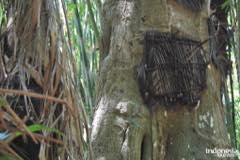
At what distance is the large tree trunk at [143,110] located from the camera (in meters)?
1.58

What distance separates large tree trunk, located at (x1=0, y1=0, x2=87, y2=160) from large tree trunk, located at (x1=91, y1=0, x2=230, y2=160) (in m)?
0.82

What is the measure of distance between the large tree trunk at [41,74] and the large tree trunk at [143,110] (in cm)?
82

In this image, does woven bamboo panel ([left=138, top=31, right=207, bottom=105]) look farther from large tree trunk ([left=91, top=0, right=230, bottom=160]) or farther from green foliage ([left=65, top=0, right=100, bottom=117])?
green foliage ([left=65, top=0, right=100, bottom=117])

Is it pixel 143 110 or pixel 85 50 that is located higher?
pixel 85 50

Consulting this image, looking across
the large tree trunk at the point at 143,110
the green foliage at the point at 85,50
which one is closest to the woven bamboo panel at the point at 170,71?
the large tree trunk at the point at 143,110

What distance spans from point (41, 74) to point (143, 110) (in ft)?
2.79

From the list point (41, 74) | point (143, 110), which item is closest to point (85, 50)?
point (143, 110)

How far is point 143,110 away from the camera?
1601mm

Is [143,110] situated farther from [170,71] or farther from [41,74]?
[41,74]

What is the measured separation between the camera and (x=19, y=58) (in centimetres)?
80

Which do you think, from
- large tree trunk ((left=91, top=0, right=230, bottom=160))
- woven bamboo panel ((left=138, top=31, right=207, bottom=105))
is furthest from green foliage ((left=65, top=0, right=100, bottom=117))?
woven bamboo panel ((left=138, top=31, right=207, bottom=105))

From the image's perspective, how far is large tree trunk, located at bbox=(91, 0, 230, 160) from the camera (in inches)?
62.4

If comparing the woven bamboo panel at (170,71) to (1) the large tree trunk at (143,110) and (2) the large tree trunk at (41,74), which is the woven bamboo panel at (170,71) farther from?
(2) the large tree trunk at (41,74)

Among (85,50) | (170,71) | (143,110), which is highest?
(85,50)
